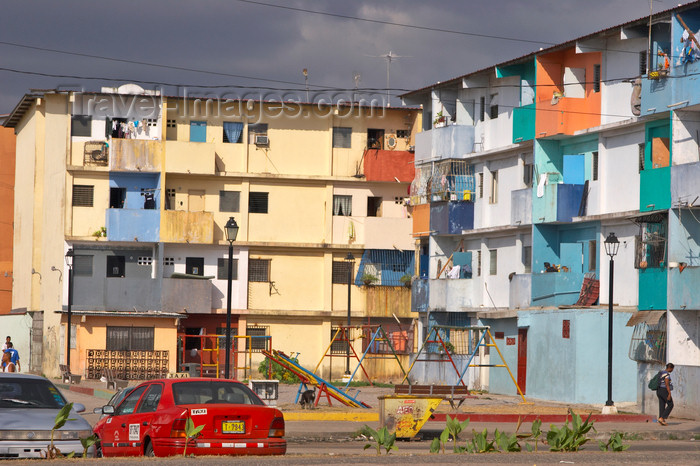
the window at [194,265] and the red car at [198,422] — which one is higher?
the window at [194,265]

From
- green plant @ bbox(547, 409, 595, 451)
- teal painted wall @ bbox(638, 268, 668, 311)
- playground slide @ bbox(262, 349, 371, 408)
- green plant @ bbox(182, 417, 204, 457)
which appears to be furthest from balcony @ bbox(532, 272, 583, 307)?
green plant @ bbox(182, 417, 204, 457)

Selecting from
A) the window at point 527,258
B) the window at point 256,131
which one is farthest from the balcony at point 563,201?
the window at point 256,131

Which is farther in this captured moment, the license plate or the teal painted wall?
the teal painted wall

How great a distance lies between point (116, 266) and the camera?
5378 centimetres

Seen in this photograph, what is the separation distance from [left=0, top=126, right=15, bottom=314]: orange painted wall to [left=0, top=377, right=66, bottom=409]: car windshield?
162 feet

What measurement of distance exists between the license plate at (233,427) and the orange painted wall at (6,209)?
52094 millimetres

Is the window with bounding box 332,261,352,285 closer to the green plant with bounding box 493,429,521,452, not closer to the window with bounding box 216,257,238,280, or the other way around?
the window with bounding box 216,257,238,280

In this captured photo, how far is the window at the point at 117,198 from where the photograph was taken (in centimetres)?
5406

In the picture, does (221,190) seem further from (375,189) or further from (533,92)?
(533,92)

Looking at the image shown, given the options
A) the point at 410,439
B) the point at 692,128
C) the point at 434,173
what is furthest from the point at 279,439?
the point at 434,173

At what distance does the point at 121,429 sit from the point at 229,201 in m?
38.2

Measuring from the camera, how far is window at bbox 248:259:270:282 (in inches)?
2179

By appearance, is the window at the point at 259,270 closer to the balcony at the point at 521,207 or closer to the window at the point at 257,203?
the window at the point at 257,203

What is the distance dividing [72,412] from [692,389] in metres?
18.9
